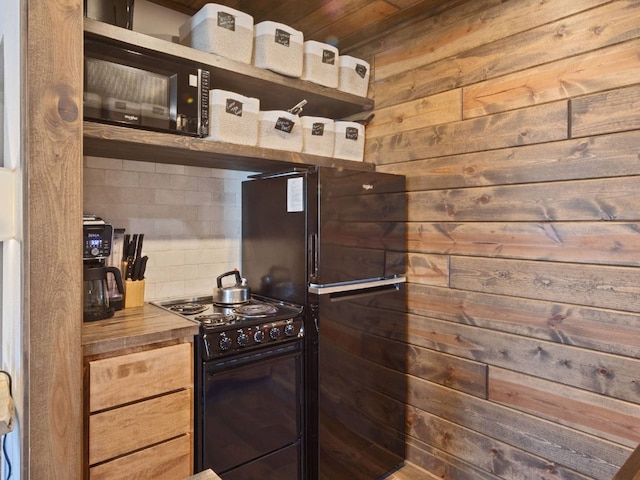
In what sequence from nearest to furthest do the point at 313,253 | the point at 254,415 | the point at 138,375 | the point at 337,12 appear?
the point at 138,375 < the point at 254,415 < the point at 313,253 < the point at 337,12

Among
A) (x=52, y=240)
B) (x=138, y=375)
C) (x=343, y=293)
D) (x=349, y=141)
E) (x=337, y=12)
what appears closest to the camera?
(x=52, y=240)

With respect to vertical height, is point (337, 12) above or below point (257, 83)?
above

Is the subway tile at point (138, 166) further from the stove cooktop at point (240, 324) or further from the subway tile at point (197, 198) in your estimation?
the stove cooktop at point (240, 324)

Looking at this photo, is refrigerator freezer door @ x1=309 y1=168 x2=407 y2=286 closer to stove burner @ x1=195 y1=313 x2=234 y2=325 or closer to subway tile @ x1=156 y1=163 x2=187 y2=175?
stove burner @ x1=195 y1=313 x2=234 y2=325

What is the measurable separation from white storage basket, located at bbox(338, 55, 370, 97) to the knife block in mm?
1542

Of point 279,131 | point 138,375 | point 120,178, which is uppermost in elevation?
point 279,131

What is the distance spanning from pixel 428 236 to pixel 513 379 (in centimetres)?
82

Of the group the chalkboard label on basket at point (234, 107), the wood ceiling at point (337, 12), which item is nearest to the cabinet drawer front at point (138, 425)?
the chalkboard label on basket at point (234, 107)

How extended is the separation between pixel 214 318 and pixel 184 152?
2.56 ft

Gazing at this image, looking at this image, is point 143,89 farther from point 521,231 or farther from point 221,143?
point 521,231

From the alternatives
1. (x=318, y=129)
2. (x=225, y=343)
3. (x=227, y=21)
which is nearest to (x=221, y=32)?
(x=227, y=21)

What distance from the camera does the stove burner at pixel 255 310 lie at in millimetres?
1916

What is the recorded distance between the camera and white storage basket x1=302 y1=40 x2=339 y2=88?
7.07ft

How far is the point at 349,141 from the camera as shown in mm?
2389
